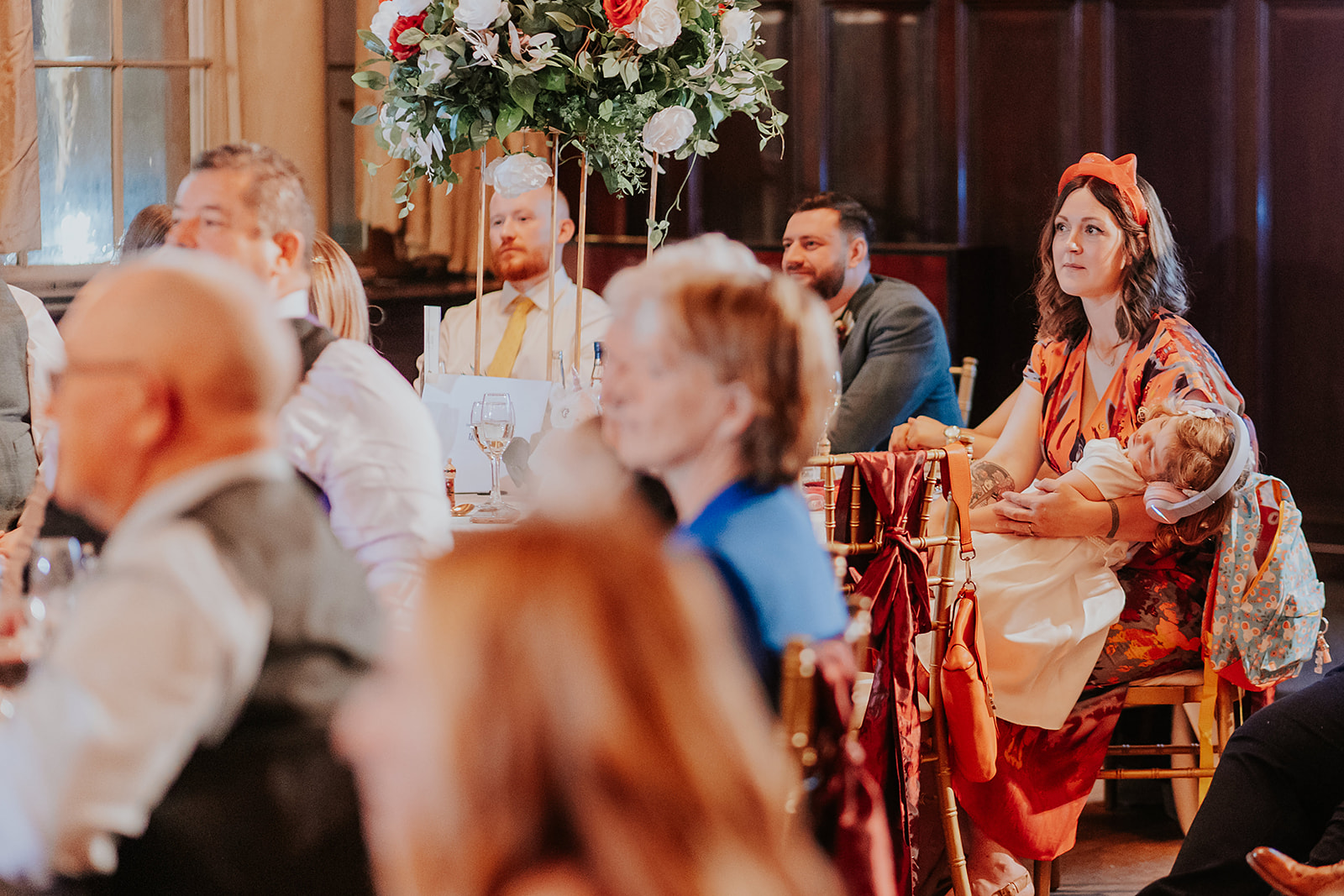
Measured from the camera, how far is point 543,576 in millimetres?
789

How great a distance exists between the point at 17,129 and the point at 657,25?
8.24ft

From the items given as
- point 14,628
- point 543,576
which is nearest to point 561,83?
point 14,628

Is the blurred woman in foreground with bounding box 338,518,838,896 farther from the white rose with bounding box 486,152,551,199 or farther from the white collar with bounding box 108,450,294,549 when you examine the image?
the white rose with bounding box 486,152,551,199

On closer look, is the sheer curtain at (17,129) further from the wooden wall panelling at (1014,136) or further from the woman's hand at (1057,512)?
the wooden wall panelling at (1014,136)

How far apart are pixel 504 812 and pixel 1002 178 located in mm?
5049

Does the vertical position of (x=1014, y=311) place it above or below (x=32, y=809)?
above

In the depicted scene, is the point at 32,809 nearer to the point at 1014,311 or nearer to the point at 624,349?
the point at 624,349

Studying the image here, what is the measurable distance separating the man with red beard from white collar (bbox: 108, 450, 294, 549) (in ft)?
7.16

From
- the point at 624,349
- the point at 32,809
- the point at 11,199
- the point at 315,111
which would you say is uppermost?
the point at 315,111

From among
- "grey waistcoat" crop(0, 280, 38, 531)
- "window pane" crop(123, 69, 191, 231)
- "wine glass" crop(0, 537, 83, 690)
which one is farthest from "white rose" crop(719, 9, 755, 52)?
"window pane" crop(123, 69, 191, 231)

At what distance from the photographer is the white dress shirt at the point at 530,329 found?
3.54 meters

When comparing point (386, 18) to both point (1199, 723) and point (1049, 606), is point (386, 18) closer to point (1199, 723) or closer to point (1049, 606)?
point (1049, 606)

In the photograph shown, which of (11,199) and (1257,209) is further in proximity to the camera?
(1257,209)

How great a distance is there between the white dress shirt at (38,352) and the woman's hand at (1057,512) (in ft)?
7.18
